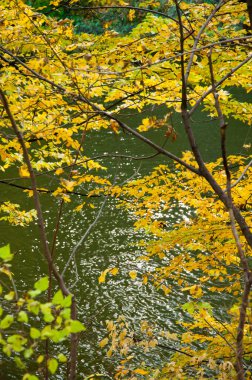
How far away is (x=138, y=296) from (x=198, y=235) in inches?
244

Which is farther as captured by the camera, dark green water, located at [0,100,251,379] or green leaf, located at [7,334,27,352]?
dark green water, located at [0,100,251,379]

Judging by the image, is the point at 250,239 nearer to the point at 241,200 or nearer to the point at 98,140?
the point at 241,200

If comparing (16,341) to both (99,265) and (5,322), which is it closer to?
(5,322)

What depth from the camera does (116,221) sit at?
15367 millimetres

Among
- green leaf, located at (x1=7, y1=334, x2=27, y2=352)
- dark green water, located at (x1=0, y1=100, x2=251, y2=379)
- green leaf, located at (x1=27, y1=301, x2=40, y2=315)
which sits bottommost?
green leaf, located at (x1=7, y1=334, x2=27, y2=352)

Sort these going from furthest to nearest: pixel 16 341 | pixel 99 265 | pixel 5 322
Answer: pixel 99 265
pixel 16 341
pixel 5 322

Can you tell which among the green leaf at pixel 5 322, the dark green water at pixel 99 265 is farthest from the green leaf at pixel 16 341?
the dark green water at pixel 99 265

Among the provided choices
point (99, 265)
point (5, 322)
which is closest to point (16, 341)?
point (5, 322)

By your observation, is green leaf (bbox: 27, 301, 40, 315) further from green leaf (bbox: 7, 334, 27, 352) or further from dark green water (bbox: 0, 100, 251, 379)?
dark green water (bbox: 0, 100, 251, 379)

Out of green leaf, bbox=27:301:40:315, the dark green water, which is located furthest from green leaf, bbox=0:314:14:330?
the dark green water

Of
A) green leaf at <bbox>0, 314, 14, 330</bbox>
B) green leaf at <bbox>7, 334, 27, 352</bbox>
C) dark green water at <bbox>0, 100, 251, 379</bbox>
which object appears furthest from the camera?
dark green water at <bbox>0, 100, 251, 379</bbox>

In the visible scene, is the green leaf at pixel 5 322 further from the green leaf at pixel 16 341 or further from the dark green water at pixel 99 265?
the dark green water at pixel 99 265

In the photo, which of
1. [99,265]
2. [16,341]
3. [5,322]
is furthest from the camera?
[99,265]

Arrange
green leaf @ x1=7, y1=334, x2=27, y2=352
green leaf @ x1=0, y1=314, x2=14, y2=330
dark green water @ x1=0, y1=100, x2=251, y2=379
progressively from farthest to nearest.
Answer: dark green water @ x1=0, y1=100, x2=251, y2=379, green leaf @ x1=7, y1=334, x2=27, y2=352, green leaf @ x1=0, y1=314, x2=14, y2=330
